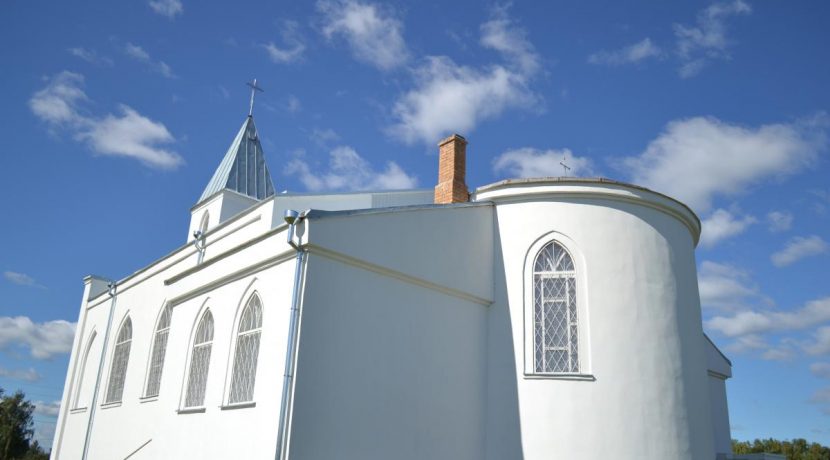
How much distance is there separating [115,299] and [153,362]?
18.1ft

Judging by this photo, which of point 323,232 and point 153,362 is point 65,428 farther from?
point 323,232

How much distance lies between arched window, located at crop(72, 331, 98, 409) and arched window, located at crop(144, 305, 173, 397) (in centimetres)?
599

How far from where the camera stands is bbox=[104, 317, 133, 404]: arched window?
2086 centimetres

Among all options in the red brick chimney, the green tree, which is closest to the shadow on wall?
the red brick chimney

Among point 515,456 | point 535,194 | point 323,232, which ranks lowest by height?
point 515,456

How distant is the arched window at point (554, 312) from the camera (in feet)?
44.2

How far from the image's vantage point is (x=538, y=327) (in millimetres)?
13820

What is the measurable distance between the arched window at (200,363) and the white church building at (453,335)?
0.16 feet

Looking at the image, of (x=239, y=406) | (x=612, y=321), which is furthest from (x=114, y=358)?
(x=612, y=321)

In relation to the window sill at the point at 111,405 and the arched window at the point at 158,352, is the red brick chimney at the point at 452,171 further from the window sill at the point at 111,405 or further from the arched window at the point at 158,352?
the window sill at the point at 111,405

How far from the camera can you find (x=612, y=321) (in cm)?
1343

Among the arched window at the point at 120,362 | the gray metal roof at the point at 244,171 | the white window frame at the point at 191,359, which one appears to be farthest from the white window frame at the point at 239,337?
the gray metal roof at the point at 244,171

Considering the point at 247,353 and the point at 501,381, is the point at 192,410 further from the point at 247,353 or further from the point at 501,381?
the point at 501,381

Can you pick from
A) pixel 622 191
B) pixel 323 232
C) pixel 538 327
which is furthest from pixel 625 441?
pixel 323 232
